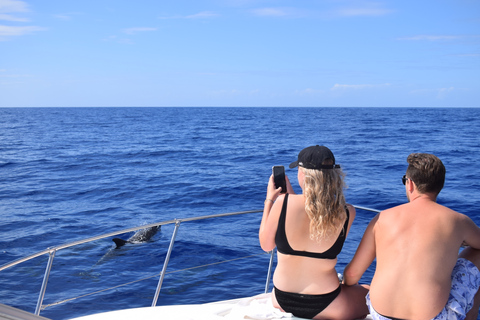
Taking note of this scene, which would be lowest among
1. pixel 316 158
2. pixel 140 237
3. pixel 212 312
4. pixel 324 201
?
pixel 140 237

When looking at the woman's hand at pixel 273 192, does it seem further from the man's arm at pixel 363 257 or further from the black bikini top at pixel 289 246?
the man's arm at pixel 363 257

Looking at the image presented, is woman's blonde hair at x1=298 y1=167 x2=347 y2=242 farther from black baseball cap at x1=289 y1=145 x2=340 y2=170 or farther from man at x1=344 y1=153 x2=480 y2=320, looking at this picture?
man at x1=344 y1=153 x2=480 y2=320

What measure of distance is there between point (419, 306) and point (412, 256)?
0.25m

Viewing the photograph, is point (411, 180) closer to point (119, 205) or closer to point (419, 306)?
point (419, 306)

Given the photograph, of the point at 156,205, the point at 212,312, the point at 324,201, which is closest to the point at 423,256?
the point at 324,201

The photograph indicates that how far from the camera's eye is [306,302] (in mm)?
2340

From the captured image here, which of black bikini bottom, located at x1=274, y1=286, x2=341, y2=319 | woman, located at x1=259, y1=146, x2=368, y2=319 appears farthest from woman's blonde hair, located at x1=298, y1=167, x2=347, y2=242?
black bikini bottom, located at x1=274, y1=286, x2=341, y2=319

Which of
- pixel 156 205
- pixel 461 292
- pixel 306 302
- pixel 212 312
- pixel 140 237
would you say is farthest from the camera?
pixel 156 205

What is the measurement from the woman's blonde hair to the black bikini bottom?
0.33 meters

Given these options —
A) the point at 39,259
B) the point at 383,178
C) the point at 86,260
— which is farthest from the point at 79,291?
the point at 383,178

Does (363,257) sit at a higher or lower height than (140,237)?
higher

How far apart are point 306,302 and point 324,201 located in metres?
0.56

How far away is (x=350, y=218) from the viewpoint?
2363 mm

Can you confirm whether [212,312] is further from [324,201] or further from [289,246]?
[324,201]
